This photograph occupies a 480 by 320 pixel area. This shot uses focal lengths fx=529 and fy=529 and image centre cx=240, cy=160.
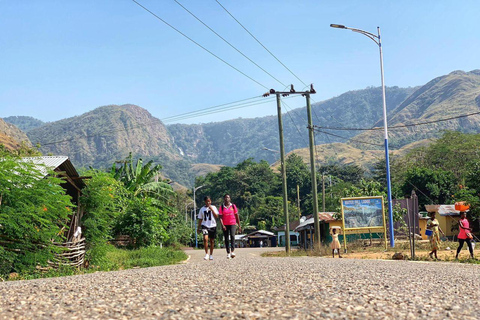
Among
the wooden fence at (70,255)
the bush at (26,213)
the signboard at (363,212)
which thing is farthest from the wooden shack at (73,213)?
the signboard at (363,212)

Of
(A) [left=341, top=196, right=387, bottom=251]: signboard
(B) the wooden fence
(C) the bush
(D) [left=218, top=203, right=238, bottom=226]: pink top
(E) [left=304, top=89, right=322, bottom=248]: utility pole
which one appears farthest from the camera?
(E) [left=304, top=89, right=322, bottom=248]: utility pole

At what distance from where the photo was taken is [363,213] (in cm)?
2717

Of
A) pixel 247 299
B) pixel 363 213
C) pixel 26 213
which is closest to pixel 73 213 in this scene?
pixel 26 213

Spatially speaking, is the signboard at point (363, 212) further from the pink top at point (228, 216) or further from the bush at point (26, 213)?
the bush at point (26, 213)

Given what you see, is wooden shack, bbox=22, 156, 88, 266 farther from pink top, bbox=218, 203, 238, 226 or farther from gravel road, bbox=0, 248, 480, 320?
gravel road, bbox=0, 248, 480, 320

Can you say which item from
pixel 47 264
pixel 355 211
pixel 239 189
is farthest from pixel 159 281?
pixel 239 189

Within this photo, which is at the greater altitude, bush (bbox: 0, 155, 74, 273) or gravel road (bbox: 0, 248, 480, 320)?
bush (bbox: 0, 155, 74, 273)

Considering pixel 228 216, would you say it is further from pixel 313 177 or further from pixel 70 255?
pixel 313 177

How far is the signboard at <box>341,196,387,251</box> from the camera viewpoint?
27.1 meters

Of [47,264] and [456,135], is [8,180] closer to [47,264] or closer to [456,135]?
[47,264]

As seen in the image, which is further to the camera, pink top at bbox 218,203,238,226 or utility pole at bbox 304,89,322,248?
utility pole at bbox 304,89,322,248

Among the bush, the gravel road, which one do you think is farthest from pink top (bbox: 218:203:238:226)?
the gravel road

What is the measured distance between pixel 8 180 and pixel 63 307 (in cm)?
918

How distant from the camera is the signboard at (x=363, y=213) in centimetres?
2712
